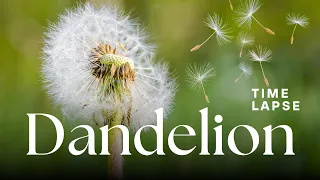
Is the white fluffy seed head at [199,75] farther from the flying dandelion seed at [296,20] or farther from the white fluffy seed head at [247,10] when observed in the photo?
the flying dandelion seed at [296,20]

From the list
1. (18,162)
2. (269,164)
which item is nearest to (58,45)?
(18,162)

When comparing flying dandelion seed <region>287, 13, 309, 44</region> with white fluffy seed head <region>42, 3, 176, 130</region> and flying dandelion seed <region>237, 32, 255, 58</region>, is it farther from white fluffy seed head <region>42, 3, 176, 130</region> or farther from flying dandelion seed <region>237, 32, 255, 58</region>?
white fluffy seed head <region>42, 3, 176, 130</region>

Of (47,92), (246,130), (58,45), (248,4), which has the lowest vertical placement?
(246,130)

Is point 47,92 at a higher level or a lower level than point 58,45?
lower

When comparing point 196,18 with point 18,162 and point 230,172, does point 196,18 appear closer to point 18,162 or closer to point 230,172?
point 230,172

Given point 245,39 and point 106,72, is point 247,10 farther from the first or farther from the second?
point 106,72

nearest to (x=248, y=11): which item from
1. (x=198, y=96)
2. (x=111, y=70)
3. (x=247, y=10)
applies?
(x=247, y=10)

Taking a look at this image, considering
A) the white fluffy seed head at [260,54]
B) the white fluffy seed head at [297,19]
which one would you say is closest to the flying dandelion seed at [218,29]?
the white fluffy seed head at [260,54]
